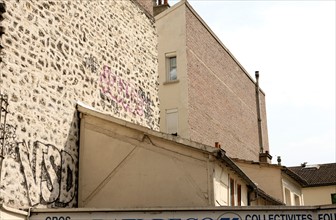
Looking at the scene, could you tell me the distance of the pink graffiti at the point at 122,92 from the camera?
1506 centimetres

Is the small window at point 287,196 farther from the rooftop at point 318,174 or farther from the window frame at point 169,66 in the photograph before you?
the rooftop at point 318,174

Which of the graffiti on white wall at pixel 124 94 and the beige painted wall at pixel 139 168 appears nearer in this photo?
the beige painted wall at pixel 139 168

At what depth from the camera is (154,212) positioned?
33.9 ft

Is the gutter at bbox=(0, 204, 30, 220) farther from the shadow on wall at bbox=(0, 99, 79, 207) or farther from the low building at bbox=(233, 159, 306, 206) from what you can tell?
the low building at bbox=(233, 159, 306, 206)

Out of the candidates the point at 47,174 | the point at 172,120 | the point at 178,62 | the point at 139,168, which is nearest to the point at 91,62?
the point at 139,168

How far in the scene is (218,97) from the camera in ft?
89.1

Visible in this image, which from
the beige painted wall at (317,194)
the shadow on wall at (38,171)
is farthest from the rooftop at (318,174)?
the shadow on wall at (38,171)

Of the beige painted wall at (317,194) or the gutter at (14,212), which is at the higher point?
the beige painted wall at (317,194)

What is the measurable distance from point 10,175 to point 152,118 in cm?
712

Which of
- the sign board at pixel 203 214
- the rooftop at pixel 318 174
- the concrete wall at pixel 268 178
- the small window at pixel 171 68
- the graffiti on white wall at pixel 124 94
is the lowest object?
the sign board at pixel 203 214

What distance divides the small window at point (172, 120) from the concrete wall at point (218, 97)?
592mm

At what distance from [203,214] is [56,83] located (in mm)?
4646

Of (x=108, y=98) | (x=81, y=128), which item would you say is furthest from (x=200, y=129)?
(x=81, y=128)

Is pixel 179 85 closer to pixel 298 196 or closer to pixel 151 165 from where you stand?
pixel 298 196
